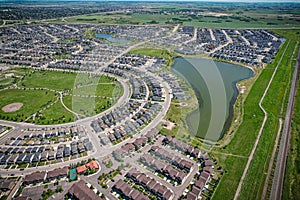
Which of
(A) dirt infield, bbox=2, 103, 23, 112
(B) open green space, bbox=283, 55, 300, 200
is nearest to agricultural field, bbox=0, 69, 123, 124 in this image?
(A) dirt infield, bbox=2, 103, 23, 112

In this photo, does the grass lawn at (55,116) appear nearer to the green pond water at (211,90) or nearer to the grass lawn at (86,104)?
the grass lawn at (86,104)

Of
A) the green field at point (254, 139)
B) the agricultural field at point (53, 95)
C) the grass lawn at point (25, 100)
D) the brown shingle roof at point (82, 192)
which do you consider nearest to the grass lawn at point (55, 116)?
the agricultural field at point (53, 95)

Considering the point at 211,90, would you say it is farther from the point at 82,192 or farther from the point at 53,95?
the point at 82,192

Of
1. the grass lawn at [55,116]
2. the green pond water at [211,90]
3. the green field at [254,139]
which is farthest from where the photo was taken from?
the grass lawn at [55,116]

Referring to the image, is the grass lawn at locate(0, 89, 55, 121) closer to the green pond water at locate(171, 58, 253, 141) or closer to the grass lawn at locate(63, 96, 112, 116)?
the grass lawn at locate(63, 96, 112, 116)

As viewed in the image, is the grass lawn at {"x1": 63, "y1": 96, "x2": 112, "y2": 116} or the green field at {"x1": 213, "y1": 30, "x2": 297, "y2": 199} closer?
the green field at {"x1": 213, "y1": 30, "x2": 297, "y2": 199}

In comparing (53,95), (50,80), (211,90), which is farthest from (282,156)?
(50,80)

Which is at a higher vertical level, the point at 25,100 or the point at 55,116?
the point at 25,100
